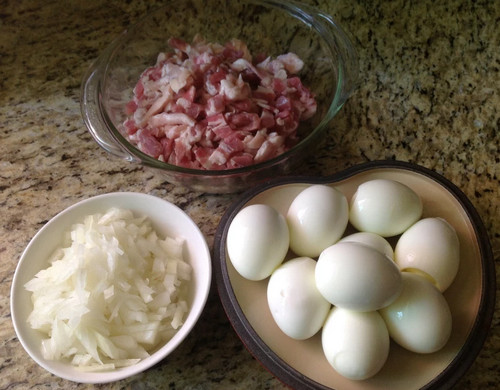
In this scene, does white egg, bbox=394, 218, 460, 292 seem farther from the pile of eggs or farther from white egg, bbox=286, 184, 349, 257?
white egg, bbox=286, 184, 349, 257

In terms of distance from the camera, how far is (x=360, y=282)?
27.4 inches

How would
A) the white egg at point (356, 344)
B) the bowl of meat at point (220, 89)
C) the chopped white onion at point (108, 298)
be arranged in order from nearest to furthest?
the white egg at point (356, 344)
the chopped white onion at point (108, 298)
the bowl of meat at point (220, 89)

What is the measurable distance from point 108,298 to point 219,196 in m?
0.37

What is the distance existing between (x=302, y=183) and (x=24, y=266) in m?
0.55

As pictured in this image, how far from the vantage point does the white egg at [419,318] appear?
71cm

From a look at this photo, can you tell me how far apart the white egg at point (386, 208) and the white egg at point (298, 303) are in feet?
0.48

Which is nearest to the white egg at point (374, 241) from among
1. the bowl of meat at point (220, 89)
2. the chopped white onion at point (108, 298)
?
the bowl of meat at point (220, 89)

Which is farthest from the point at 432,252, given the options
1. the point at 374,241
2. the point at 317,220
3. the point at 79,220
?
the point at 79,220

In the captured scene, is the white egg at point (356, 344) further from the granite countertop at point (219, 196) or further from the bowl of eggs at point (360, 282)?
the granite countertop at point (219, 196)

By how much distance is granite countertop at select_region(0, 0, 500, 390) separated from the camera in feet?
2.87

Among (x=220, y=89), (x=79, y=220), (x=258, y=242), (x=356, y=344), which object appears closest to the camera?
(x=356, y=344)

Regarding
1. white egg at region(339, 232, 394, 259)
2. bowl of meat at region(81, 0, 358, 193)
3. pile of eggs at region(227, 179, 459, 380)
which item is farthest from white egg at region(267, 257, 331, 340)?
bowl of meat at region(81, 0, 358, 193)

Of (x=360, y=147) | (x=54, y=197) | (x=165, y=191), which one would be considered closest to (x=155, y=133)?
(x=165, y=191)

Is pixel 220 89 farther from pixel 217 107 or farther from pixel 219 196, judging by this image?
pixel 219 196
